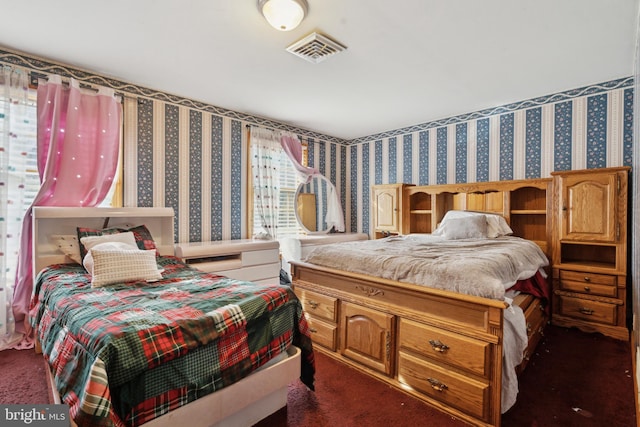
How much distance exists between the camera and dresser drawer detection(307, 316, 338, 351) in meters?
2.45

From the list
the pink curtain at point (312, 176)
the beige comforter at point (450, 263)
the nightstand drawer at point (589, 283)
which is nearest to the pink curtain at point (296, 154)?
the pink curtain at point (312, 176)

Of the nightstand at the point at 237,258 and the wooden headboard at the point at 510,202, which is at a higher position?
the wooden headboard at the point at 510,202

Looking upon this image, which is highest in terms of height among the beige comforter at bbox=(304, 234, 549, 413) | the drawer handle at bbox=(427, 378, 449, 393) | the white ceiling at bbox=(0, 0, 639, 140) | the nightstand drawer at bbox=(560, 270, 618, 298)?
the white ceiling at bbox=(0, 0, 639, 140)

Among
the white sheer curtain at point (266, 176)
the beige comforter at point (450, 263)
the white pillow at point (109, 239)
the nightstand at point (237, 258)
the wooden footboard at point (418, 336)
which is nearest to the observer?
the wooden footboard at point (418, 336)

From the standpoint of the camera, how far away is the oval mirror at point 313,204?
4.71m

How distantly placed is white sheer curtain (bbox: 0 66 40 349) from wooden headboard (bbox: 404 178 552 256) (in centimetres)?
416

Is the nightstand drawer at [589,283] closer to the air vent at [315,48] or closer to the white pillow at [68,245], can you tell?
the air vent at [315,48]

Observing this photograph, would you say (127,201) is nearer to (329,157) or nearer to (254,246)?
(254,246)

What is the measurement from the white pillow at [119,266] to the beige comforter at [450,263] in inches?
49.0

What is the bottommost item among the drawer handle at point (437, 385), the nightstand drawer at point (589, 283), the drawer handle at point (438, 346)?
the drawer handle at point (437, 385)

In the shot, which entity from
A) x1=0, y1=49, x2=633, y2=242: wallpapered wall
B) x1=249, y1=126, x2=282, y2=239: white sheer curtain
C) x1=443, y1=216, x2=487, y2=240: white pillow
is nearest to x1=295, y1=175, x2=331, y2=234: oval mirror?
x1=249, y1=126, x2=282, y2=239: white sheer curtain

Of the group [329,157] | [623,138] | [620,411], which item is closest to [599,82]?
[623,138]

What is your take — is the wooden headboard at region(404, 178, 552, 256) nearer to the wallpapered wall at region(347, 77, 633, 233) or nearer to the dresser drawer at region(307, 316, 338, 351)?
the wallpapered wall at region(347, 77, 633, 233)

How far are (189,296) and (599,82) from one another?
4115 mm
